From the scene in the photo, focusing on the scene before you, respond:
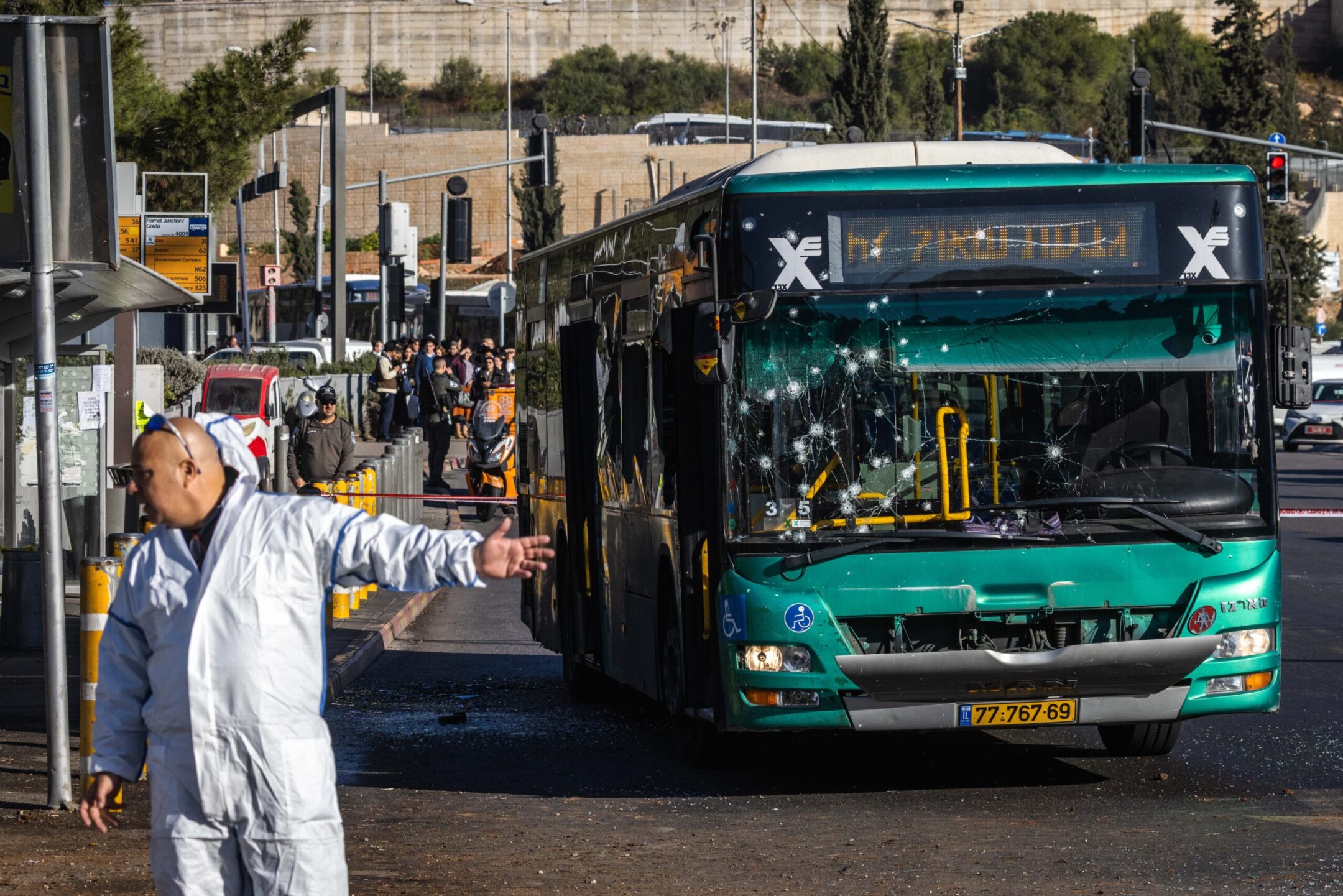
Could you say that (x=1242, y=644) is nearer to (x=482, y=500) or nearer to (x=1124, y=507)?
(x=1124, y=507)

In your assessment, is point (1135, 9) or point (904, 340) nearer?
point (904, 340)

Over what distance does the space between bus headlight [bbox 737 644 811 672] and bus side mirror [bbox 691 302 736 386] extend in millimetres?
1043

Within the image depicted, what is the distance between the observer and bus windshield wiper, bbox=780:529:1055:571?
27.8ft

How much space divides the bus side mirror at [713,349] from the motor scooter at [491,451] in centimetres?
1660

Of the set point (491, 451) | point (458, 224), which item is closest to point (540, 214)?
point (458, 224)

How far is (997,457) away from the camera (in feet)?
28.1

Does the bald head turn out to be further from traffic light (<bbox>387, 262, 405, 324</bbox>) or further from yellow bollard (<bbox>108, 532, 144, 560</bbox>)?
traffic light (<bbox>387, 262, 405, 324</bbox>)

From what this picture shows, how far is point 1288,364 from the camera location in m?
8.77

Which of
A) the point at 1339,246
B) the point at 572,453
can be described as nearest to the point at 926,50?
the point at 1339,246

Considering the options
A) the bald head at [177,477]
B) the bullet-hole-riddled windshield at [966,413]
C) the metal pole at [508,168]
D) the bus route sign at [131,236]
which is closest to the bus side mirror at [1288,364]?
the bullet-hole-riddled windshield at [966,413]

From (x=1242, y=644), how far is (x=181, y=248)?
62.4 ft

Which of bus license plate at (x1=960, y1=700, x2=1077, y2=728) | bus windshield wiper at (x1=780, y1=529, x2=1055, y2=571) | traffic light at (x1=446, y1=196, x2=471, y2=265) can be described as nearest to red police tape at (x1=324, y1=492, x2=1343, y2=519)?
bus license plate at (x1=960, y1=700, x2=1077, y2=728)

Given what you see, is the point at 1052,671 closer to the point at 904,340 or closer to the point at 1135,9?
the point at 904,340

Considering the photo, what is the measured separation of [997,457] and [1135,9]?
135340mm
